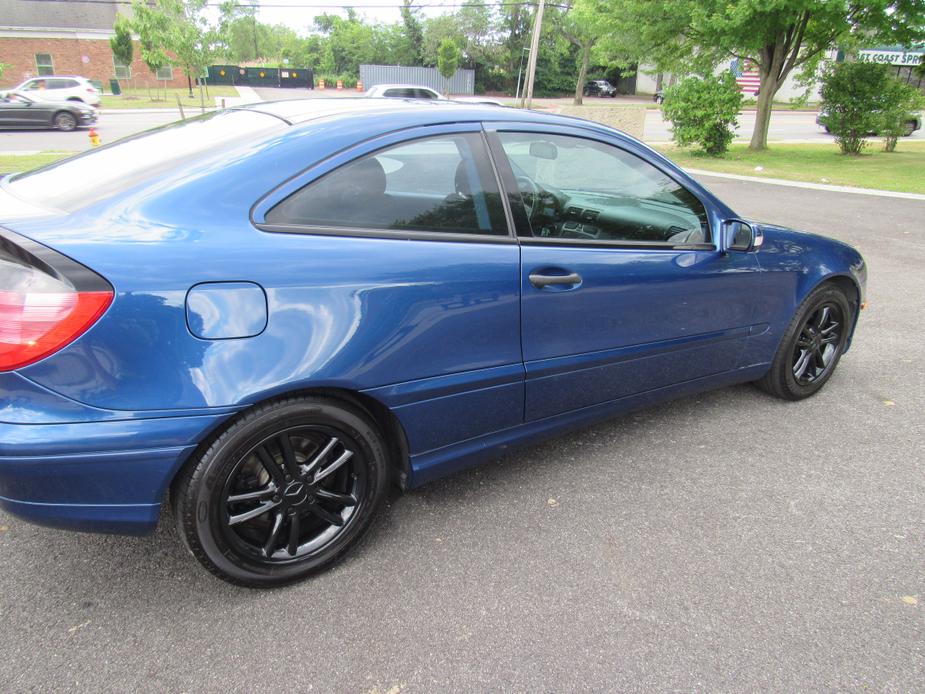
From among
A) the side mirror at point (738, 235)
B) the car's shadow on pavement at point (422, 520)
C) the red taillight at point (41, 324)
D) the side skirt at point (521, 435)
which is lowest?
the car's shadow on pavement at point (422, 520)

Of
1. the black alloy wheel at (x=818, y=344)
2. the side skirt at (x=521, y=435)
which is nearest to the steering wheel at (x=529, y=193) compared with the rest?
the side skirt at (x=521, y=435)

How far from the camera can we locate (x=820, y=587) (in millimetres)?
2373

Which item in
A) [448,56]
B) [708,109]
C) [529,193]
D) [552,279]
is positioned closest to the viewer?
[552,279]

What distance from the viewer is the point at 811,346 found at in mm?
3803

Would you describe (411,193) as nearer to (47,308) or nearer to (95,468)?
(47,308)

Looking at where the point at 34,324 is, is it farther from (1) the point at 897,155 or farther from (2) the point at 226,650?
(1) the point at 897,155

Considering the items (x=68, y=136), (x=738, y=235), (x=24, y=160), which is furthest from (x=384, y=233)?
(x=68, y=136)

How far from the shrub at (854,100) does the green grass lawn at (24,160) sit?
62.3 ft

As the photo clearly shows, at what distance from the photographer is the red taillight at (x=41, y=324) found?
1.82 metres

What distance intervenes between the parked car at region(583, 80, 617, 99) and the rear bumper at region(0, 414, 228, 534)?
198 ft

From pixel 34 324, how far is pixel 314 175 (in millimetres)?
933

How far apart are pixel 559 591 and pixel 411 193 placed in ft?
4.93

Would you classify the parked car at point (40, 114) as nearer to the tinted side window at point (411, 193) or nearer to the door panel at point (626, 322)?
the tinted side window at point (411, 193)

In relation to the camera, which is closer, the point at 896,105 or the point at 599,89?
the point at 896,105
